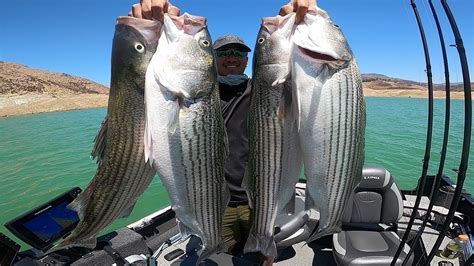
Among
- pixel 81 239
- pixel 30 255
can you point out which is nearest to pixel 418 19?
pixel 81 239

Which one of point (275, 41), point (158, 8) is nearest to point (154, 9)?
point (158, 8)

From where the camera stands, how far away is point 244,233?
4.11 meters

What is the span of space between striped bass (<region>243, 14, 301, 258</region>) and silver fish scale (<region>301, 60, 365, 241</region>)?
168 millimetres

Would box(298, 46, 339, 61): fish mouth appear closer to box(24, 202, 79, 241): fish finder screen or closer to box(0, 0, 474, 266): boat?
box(0, 0, 474, 266): boat

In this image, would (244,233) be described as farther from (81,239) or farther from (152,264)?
(81,239)

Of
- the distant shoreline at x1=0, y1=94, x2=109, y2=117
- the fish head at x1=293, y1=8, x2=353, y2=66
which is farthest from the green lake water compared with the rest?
the distant shoreline at x1=0, y1=94, x2=109, y2=117

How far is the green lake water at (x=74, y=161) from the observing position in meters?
14.6

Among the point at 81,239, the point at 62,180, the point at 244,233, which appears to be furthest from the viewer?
the point at 62,180

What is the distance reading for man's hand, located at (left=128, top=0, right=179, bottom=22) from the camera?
2252mm

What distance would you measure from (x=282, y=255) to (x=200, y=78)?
4.43 metres

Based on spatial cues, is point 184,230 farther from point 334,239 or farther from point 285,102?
point 334,239

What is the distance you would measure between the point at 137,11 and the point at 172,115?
2.40 ft

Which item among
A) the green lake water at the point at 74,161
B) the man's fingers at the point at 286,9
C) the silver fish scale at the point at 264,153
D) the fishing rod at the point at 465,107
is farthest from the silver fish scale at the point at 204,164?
the green lake water at the point at 74,161

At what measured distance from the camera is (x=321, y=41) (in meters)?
2.23
